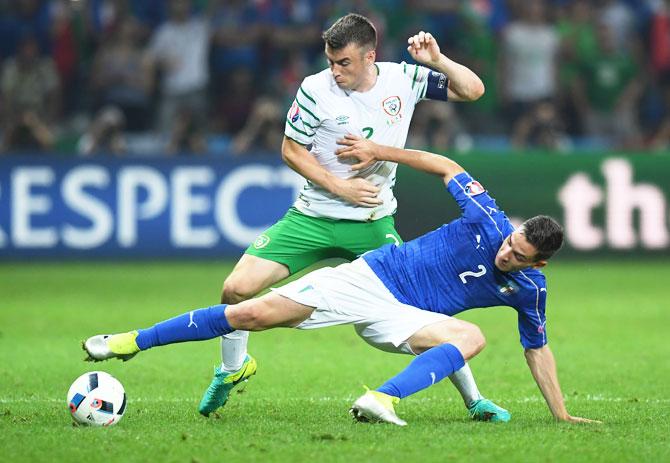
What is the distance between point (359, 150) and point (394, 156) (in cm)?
27

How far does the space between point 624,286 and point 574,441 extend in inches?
343

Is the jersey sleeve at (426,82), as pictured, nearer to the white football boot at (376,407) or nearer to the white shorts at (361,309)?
the white shorts at (361,309)

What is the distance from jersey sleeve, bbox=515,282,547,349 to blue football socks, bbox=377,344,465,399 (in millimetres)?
497

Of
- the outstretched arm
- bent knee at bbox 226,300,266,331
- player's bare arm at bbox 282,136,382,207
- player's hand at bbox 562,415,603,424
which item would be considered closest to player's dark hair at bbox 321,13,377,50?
player's bare arm at bbox 282,136,382,207

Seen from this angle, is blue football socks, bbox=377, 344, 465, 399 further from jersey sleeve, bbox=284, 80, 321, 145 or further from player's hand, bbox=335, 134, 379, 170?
jersey sleeve, bbox=284, 80, 321, 145

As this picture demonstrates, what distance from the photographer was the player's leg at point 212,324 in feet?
23.2

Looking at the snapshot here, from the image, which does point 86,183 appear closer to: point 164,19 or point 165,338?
point 164,19

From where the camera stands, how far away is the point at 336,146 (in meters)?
8.20

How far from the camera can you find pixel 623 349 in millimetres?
11008

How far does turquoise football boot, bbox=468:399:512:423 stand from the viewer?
295 inches

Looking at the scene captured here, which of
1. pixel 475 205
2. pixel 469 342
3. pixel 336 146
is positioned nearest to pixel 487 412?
pixel 469 342

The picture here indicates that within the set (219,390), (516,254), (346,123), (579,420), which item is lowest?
(219,390)

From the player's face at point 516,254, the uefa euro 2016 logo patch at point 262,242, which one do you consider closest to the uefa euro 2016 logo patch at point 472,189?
the player's face at point 516,254

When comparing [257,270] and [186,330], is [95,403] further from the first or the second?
[257,270]
